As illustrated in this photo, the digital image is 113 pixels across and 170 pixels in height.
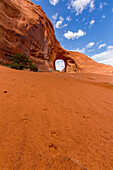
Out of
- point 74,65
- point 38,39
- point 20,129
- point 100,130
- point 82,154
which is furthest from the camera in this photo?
point 74,65

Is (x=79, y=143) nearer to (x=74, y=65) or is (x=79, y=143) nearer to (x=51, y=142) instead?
(x=51, y=142)

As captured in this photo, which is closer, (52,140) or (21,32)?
(52,140)

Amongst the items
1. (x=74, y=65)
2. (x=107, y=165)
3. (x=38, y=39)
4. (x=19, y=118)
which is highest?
(x=38, y=39)

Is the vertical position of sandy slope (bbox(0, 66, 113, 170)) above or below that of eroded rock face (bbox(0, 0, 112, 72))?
below

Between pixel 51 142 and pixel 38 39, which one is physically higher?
pixel 38 39

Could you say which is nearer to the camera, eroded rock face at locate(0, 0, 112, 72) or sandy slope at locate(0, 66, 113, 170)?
sandy slope at locate(0, 66, 113, 170)

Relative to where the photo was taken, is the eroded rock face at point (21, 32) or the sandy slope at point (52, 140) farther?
the eroded rock face at point (21, 32)

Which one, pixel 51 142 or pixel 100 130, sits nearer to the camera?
pixel 51 142

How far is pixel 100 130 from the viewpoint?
0.88 m

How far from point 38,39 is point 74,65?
1153 centimetres

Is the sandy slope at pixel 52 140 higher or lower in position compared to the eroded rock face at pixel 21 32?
lower

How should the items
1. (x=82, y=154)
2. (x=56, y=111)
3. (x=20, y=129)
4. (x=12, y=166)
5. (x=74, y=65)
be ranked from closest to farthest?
(x=12, y=166), (x=82, y=154), (x=20, y=129), (x=56, y=111), (x=74, y=65)

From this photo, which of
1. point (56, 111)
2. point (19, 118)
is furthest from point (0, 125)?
point (56, 111)

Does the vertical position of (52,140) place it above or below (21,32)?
below
